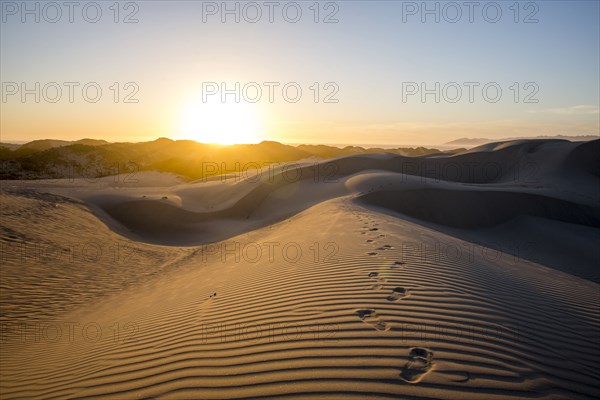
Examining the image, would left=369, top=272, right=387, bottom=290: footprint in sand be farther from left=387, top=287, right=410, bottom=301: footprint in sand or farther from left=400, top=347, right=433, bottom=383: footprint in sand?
left=400, top=347, right=433, bottom=383: footprint in sand

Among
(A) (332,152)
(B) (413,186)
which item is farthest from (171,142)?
(B) (413,186)

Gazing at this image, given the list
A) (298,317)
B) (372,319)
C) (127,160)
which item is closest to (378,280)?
(372,319)

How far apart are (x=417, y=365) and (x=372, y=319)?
0.72 meters

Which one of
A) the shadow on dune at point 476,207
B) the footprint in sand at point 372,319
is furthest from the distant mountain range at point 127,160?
the footprint in sand at point 372,319

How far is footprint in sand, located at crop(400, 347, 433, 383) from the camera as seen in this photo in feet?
7.44

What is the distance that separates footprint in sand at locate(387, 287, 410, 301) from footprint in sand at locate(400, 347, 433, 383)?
0.97 m

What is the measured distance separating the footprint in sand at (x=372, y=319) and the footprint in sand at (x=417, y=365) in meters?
0.38

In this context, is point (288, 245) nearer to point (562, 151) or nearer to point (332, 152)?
point (562, 151)

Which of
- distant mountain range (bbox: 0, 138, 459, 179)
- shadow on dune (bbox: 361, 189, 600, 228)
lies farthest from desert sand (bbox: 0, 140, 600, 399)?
distant mountain range (bbox: 0, 138, 459, 179)

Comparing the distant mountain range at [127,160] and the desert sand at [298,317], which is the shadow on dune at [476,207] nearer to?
the desert sand at [298,317]

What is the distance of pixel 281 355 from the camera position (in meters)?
2.65

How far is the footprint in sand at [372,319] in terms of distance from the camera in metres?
2.95

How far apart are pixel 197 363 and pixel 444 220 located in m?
13.8

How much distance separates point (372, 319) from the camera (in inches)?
122
